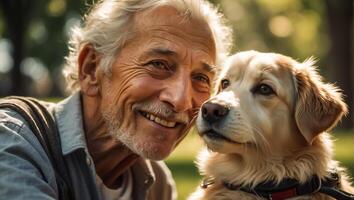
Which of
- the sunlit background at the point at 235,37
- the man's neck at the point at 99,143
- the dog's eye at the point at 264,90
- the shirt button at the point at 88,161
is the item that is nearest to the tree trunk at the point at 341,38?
the sunlit background at the point at 235,37

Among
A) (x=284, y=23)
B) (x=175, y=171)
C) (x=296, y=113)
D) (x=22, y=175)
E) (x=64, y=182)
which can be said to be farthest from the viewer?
(x=284, y=23)

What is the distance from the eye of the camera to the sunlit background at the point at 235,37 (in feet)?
53.8

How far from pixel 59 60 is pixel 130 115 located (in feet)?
142

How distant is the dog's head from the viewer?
438 centimetres

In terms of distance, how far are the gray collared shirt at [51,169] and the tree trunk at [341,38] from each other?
64.1 feet

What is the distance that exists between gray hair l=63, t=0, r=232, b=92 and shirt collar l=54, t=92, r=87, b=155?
313 millimetres

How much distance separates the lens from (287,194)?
434 cm

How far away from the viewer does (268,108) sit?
4.63 meters

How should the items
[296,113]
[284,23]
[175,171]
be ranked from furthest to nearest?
[284,23] < [175,171] < [296,113]

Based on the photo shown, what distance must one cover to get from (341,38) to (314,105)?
800 inches

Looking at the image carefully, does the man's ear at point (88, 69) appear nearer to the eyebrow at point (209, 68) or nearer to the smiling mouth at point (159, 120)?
the smiling mouth at point (159, 120)

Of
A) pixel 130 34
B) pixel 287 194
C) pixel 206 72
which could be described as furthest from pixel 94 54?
pixel 287 194

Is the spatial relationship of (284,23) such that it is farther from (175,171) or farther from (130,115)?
(130,115)

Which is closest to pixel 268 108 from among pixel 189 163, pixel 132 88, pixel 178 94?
pixel 178 94
